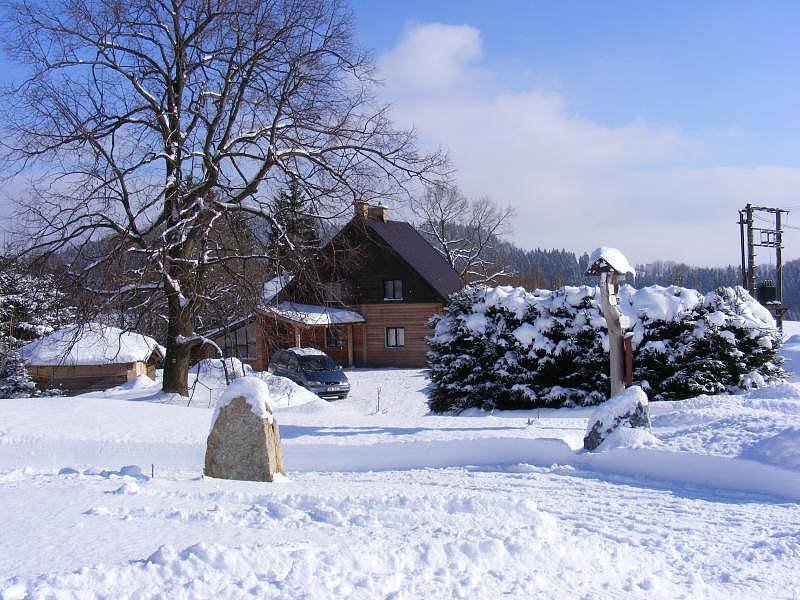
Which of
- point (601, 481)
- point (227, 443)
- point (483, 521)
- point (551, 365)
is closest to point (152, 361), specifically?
point (551, 365)

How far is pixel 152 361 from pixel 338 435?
74.6 ft

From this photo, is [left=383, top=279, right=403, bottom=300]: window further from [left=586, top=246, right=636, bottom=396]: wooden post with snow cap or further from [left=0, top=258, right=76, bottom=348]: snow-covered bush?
[left=586, top=246, right=636, bottom=396]: wooden post with snow cap

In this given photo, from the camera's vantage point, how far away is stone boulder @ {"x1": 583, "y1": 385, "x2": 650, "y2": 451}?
10.4m

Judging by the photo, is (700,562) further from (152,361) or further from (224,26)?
(152,361)

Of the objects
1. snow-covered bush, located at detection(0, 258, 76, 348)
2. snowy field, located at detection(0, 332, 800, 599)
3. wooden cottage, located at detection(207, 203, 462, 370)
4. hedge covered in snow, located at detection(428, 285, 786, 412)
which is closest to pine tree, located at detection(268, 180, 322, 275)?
hedge covered in snow, located at detection(428, 285, 786, 412)

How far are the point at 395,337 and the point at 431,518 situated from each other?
1433 inches

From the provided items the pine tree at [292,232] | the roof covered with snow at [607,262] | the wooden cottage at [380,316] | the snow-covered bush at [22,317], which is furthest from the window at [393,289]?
the roof covered with snow at [607,262]

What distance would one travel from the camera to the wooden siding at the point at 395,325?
4172cm

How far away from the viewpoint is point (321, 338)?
43.4 m

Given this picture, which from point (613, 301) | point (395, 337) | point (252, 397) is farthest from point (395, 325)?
point (252, 397)

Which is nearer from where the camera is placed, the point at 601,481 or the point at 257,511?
the point at 257,511

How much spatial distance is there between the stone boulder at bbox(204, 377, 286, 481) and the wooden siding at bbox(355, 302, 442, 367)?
1254 inches

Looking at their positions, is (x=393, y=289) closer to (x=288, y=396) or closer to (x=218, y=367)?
(x=288, y=396)

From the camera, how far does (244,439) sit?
9.23 m
